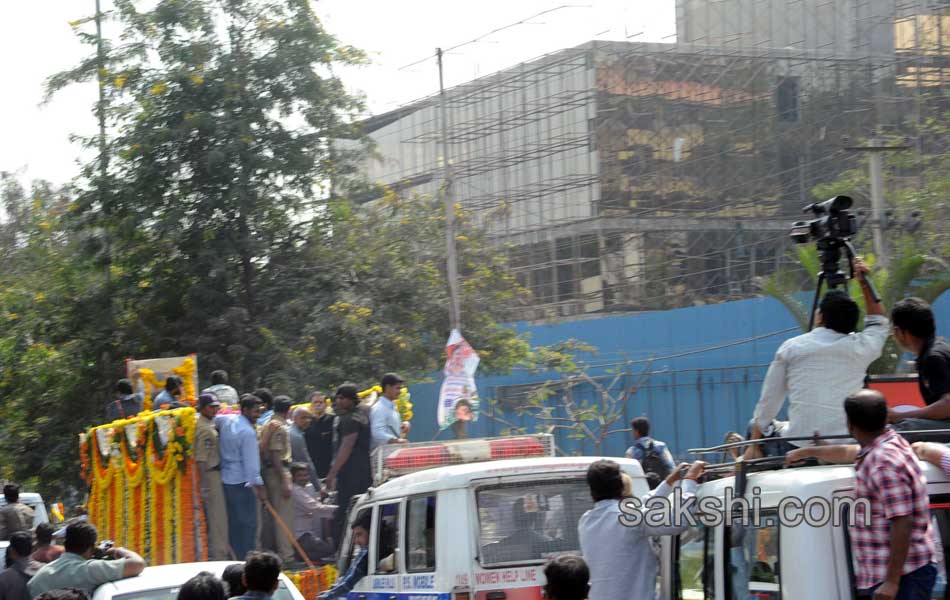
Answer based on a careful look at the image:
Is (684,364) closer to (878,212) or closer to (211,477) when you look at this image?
(878,212)

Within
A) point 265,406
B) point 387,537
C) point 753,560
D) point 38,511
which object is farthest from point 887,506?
point 38,511

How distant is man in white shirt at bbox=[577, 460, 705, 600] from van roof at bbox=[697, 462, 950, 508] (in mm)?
964

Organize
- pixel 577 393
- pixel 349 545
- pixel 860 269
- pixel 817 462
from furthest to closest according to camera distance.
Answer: pixel 577 393 < pixel 349 545 < pixel 860 269 < pixel 817 462

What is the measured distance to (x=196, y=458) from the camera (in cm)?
1092

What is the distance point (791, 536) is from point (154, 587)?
4.25 metres

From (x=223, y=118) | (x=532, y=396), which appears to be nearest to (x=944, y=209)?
(x=532, y=396)

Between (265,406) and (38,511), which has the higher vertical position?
(265,406)

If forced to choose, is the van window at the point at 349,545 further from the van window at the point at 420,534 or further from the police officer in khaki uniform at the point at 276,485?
the police officer in khaki uniform at the point at 276,485

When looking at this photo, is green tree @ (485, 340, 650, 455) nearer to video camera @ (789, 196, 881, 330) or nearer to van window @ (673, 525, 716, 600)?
video camera @ (789, 196, 881, 330)

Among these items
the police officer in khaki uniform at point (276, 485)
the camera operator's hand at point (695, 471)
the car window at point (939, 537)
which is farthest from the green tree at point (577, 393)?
the car window at point (939, 537)

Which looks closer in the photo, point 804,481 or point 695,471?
point 804,481

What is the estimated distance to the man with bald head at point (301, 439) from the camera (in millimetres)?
12344

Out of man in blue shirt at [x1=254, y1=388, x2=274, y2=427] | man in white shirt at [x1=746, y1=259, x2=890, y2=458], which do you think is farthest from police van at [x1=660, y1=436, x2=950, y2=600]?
man in blue shirt at [x1=254, y1=388, x2=274, y2=427]

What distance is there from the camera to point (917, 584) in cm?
426
